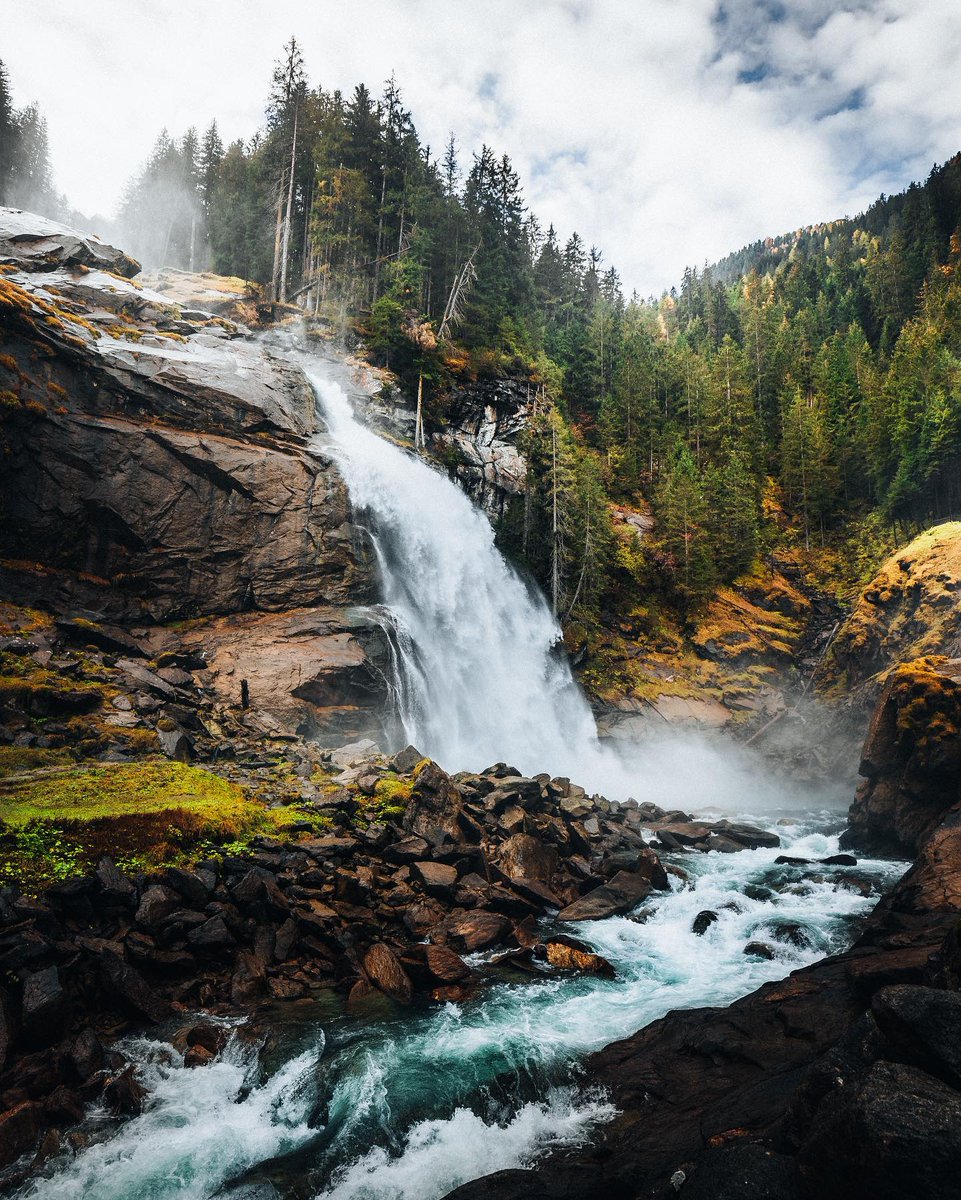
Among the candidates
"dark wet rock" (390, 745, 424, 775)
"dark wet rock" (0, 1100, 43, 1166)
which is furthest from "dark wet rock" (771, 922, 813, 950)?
"dark wet rock" (0, 1100, 43, 1166)

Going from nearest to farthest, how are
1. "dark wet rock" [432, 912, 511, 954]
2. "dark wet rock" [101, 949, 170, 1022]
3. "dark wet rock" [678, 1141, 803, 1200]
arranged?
"dark wet rock" [678, 1141, 803, 1200], "dark wet rock" [101, 949, 170, 1022], "dark wet rock" [432, 912, 511, 954]

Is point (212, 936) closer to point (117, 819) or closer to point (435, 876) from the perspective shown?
point (117, 819)

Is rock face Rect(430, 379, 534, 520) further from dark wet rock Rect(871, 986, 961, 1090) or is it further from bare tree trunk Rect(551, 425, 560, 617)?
dark wet rock Rect(871, 986, 961, 1090)

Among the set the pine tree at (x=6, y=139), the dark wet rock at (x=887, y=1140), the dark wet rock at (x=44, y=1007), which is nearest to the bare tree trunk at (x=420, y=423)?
the dark wet rock at (x=44, y=1007)

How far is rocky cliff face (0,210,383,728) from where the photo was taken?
72.4 feet

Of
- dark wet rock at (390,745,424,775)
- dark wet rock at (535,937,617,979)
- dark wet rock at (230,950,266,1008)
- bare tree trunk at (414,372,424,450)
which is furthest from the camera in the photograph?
bare tree trunk at (414,372,424,450)

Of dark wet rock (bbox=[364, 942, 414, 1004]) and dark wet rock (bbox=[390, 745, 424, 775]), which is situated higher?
dark wet rock (bbox=[390, 745, 424, 775])

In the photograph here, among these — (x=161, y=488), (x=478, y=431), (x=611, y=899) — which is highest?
(x=478, y=431)

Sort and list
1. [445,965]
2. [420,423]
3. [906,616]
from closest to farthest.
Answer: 1. [445,965]
2. [906,616]
3. [420,423]

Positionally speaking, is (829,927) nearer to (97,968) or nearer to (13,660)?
(97,968)

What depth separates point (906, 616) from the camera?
29.2 m

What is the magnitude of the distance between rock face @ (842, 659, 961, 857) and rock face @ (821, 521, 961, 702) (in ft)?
22.5

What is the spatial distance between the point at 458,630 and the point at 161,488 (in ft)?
47.1

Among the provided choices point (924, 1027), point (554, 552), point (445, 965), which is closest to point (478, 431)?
point (554, 552)
